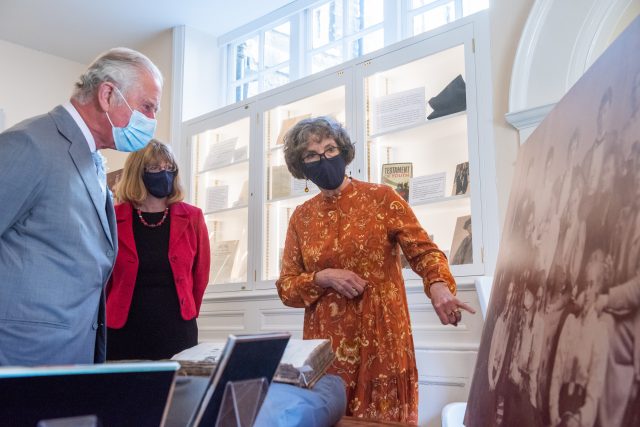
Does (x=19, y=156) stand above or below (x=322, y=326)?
above

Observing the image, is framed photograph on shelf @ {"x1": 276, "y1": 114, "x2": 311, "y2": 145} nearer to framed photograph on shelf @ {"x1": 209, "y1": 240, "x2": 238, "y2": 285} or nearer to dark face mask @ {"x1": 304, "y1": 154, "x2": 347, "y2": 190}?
Answer: framed photograph on shelf @ {"x1": 209, "y1": 240, "x2": 238, "y2": 285}

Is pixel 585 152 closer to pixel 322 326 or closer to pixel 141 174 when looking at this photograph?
pixel 322 326

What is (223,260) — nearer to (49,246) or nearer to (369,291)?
(369,291)

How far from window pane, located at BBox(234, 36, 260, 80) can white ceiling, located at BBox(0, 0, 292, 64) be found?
18cm

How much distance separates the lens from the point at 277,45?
15.0 ft

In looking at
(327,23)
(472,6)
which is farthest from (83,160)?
(327,23)

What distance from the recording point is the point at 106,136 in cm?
143

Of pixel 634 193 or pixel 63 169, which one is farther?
pixel 63 169

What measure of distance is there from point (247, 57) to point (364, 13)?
3.75ft

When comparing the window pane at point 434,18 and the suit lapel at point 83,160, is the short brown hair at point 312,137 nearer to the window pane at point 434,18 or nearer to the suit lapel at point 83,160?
the suit lapel at point 83,160

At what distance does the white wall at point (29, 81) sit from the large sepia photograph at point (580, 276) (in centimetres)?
496

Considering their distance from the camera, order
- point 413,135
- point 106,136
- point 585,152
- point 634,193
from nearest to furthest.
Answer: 1. point 634,193
2. point 585,152
3. point 106,136
4. point 413,135

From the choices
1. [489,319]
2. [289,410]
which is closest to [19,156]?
[289,410]

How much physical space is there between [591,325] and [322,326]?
127 centimetres
